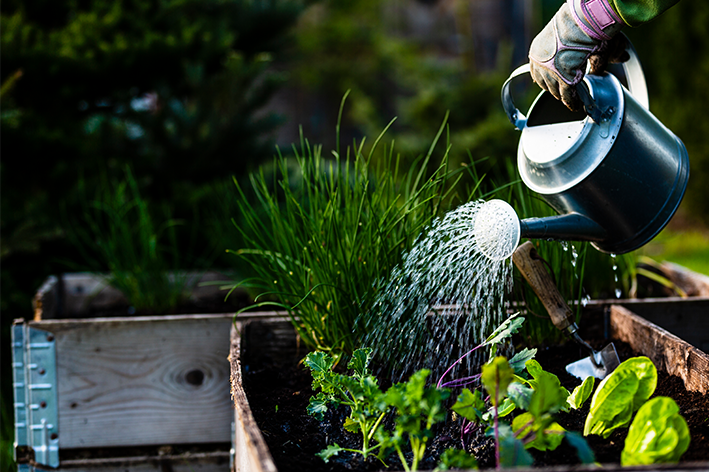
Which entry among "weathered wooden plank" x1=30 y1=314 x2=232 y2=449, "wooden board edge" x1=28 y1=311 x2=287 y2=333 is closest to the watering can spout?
"wooden board edge" x1=28 y1=311 x2=287 y2=333

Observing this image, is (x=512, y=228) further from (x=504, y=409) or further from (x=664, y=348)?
(x=664, y=348)

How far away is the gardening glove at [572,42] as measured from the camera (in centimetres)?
117

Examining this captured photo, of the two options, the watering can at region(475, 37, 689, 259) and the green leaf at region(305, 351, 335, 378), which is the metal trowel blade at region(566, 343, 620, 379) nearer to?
the watering can at region(475, 37, 689, 259)

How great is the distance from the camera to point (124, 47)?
2580 mm

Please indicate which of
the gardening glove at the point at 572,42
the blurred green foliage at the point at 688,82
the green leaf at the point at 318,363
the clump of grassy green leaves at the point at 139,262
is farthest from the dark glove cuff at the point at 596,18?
the blurred green foliage at the point at 688,82

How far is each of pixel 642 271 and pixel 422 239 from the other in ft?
3.99

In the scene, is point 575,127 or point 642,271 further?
point 642,271

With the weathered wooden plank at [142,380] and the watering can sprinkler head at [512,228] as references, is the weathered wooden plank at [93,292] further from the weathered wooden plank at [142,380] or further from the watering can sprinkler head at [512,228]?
the watering can sprinkler head at [512,228]

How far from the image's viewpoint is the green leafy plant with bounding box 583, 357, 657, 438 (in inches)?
41.3

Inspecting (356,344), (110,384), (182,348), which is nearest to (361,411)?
(356,344)

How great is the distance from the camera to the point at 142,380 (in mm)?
1731

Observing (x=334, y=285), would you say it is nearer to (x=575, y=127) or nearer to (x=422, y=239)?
(x=422, y=239)

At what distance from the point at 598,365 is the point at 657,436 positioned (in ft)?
1.83

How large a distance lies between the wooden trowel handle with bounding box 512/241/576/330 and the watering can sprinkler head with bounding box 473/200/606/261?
10cm
